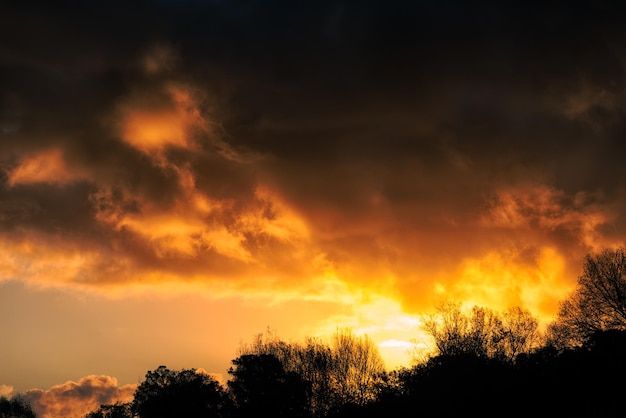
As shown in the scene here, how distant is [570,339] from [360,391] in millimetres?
32863

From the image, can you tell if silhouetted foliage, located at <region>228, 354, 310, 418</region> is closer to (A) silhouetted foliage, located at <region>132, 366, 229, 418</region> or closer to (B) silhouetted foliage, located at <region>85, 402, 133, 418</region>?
(A) silhouetted foliage, located at <region>132, 366, 229, 418</region>

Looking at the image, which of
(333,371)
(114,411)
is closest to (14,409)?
(114,411)

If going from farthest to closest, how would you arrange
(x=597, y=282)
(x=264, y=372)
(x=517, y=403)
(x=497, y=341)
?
1. (x=264, y=372)
2. (x=497, y=341)
3. (x=597, y=282)
4. (x=517, y=403)

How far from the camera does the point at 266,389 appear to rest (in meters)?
79.3

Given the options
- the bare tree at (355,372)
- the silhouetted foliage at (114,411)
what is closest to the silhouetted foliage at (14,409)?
the silhouetted foliage at (114,411)

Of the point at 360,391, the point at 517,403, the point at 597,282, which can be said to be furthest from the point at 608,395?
the point at 360,391

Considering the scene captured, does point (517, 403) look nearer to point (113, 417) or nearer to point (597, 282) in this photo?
point (597, 282)

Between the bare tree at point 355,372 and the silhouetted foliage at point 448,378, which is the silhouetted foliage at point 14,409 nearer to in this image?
the silhouetted foliage at point 448,378

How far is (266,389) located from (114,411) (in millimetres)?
39435

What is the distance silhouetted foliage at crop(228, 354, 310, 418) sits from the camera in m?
77.4

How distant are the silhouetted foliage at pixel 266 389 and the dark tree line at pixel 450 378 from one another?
161 mm

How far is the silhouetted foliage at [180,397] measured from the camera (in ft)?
272

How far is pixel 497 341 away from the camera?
74.8 meters

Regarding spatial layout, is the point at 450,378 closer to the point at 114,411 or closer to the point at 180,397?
the point at 180,397
